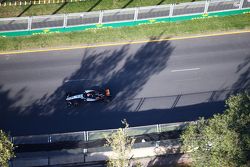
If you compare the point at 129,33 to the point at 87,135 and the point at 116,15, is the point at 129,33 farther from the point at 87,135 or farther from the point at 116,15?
the point at 87,135

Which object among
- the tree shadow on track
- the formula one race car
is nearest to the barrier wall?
the tree shadow on track

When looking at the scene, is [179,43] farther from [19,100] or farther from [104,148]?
[19,100]

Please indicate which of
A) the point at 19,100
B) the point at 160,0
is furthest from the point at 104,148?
the point at 160,0

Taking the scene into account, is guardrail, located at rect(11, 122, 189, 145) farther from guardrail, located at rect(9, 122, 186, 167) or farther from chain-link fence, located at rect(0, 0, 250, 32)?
chain-link fence, located at rect(0, 0, 250, 32)

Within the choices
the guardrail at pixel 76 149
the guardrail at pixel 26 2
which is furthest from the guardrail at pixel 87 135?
the guardrail at pixel 26 2

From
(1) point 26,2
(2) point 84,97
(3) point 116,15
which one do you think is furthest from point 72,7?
(2) point 84,97

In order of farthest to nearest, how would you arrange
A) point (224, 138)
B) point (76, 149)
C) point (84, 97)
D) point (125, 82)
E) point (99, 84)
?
point (125, 82)
point (99, 84)
point (84, 97)
point (76, 149)
point (224, 138)
